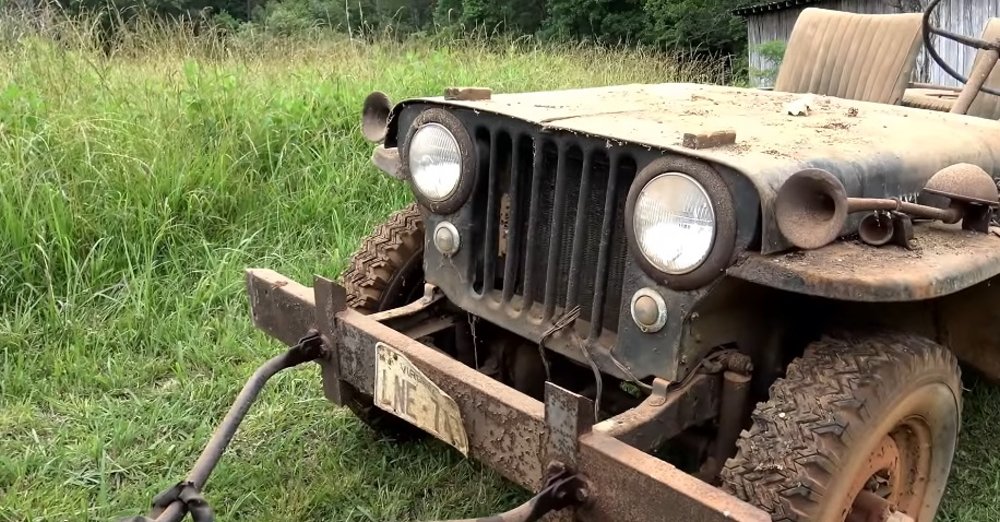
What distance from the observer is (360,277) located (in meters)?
2.97

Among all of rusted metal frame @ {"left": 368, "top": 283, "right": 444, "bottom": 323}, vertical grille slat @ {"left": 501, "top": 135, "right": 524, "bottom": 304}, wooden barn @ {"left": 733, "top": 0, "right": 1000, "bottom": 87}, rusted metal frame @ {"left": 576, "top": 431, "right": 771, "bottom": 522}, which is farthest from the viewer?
wooden barn @ {"left": 733, "top": 0, "right": 1000, "bottom": 87}

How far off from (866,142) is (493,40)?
24.4 feet

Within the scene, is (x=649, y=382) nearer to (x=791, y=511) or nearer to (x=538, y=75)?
(x=791, y=511)

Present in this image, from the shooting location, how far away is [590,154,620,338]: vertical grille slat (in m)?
2.15

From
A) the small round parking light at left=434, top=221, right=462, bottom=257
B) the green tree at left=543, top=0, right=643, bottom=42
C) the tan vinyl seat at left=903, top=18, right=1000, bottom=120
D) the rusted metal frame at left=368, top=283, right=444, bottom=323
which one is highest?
the tan vinyl seat at left=903, top=18, right=1000, bottom=120

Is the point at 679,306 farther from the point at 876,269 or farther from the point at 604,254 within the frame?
the point at 876,269

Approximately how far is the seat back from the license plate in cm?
253

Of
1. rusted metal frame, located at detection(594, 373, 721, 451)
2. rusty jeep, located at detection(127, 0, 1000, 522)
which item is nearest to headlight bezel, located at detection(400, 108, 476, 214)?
rusty jeep, located at detection(127, 0, 1000, 522)

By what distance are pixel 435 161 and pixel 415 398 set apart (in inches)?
27.4

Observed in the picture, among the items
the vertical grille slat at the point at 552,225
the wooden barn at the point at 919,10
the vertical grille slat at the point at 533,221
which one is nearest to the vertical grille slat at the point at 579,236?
the vertical grille slat at the point at 552,225

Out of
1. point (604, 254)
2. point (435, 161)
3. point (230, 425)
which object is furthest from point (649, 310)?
point (230, 425)

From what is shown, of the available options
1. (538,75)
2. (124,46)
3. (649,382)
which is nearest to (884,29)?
(649,382)

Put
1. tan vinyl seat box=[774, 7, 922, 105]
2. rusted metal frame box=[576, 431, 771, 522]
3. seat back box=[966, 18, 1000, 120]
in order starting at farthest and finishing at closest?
1. tan vinyl seat box=[774, 7, 922, 105]
2. seat back box=[966, 18, 1000, 120]
3. rusted metal frame box=[576, 431, 771, 522]

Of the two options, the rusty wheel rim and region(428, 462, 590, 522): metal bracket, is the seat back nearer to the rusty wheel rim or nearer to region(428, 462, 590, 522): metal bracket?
the rusty wheel rim
